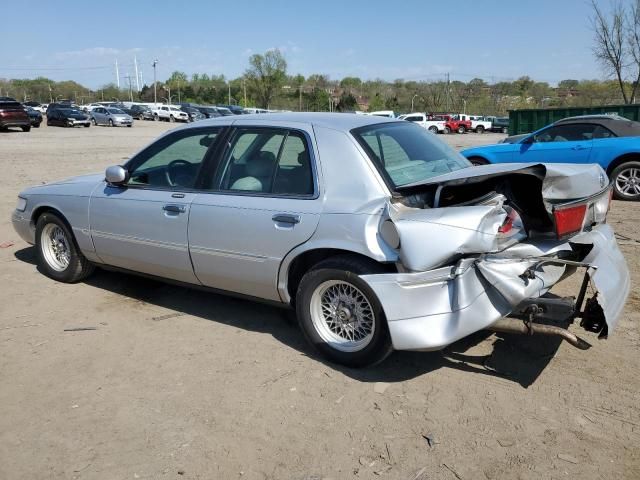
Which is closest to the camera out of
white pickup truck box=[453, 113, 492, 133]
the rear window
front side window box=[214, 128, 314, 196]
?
front side window box=[214, 128, 314, 196]

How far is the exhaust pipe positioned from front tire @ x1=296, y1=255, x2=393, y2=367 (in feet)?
2.26

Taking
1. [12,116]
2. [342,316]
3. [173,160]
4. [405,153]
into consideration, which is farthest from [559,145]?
[12,116]

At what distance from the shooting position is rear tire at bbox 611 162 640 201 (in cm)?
999

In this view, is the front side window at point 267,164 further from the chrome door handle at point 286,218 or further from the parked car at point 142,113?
the parked car at point 142,113

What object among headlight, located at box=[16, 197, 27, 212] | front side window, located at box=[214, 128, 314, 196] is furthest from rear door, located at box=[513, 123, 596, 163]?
headlight, located at box=[16, 197, 27, 212]

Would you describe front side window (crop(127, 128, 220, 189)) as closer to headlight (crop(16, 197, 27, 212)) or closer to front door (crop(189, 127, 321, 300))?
front door (crop(189, 127, 321, 300))

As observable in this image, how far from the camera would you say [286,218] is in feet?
12.5

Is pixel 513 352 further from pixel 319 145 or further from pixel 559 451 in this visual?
pixel 319 145

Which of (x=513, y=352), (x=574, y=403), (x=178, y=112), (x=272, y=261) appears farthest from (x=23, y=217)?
(x=178, y=112)

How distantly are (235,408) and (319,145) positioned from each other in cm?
179

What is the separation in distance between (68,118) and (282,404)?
4136cm

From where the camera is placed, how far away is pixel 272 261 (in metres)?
3.92

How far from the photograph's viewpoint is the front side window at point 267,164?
3930 millimetres

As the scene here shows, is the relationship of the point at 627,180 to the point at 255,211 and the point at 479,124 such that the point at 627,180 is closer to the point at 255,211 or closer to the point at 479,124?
the point at 255,211
